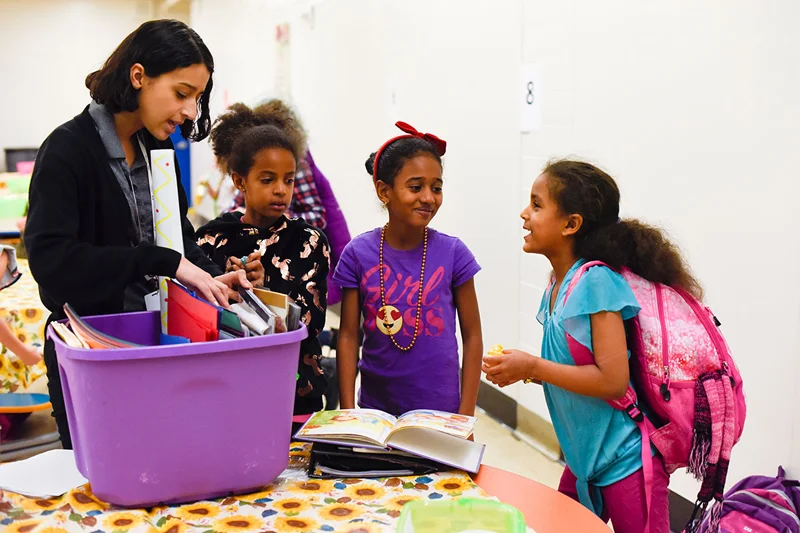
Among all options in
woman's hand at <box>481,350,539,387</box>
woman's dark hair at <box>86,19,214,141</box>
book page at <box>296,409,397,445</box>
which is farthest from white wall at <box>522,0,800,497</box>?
woman's dark hair at <box>86,19,214,141</box>

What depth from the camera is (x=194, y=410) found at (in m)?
1.16

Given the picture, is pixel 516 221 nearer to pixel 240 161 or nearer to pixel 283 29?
pixel 240 161

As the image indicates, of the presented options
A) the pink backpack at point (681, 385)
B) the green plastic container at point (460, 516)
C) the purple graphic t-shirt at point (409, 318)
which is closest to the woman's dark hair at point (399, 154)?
the purple graphic t-shirt at point (409, 318)

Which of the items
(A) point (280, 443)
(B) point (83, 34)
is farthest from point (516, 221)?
(B) point (83, 34)

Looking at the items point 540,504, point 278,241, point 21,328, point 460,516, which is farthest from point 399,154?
point 21,328

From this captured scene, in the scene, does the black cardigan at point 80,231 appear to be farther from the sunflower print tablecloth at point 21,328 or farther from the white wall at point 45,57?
the white wall at point 45,57

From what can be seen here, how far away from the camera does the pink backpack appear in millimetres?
1439

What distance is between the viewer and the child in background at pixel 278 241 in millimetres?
1921

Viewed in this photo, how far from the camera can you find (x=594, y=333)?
1.45 meters

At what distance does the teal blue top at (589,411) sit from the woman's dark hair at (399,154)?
0.56 metres

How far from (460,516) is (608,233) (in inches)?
27.2

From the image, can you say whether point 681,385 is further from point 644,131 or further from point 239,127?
point 239,127

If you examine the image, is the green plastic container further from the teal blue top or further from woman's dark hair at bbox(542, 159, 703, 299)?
woman's dark hair at bbox(542, 159, 703, 299)

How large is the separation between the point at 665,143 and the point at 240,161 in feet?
4.12
